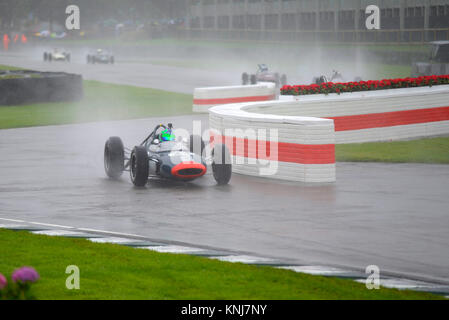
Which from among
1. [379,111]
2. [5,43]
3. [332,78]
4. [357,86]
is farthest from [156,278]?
[5,43]

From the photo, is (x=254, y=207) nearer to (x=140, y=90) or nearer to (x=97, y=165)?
(x=97, y=165)

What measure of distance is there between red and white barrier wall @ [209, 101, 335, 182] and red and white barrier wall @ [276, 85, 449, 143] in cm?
359

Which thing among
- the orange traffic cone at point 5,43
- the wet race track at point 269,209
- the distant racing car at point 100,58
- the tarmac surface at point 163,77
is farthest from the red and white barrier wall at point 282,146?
the orange traffic cone at point 5,43

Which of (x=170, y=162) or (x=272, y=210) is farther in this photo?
(x=170, y=162)

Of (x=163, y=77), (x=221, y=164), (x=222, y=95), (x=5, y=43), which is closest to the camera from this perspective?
(x=221, y=164)

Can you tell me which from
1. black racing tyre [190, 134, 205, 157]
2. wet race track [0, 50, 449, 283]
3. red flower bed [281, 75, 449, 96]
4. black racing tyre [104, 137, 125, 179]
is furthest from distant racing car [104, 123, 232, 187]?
red flower bed [281, 75, 449, 96]

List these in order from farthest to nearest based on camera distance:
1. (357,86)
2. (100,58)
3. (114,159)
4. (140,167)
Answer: (100,58), (357,86), (114,159), (140,167)

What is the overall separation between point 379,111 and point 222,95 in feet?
32.5

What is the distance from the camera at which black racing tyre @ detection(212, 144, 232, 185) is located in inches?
631

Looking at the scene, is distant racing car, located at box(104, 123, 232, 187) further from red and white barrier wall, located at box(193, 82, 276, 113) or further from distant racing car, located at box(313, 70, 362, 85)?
red and white barrier wall, located at box(193, 82, 276, 113)

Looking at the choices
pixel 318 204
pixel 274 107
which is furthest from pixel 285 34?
pixel 318 204

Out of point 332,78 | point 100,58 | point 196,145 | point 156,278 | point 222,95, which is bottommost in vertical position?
point 156,278

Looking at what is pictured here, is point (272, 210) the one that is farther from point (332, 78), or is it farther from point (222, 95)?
point (332, 78)

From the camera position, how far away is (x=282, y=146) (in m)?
16.9
